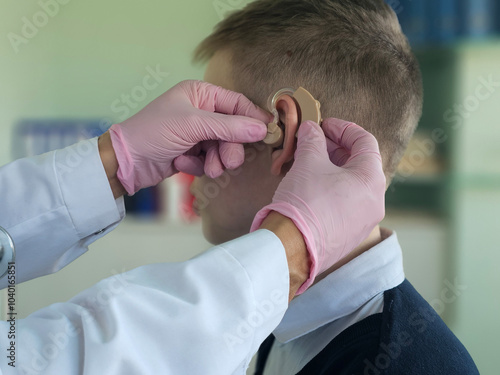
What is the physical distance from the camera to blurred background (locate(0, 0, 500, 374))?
108 inches

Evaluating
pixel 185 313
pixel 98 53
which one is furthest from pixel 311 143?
pixel 98 53

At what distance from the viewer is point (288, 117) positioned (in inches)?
38.1

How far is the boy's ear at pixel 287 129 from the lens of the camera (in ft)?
3.19

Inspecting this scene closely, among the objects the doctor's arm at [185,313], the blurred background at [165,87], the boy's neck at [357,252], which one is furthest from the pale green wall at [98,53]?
the doctor's arm at [185,313]

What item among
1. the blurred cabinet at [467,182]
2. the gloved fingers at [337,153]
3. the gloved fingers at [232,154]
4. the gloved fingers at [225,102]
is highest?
the gloved fingers at [225,102]

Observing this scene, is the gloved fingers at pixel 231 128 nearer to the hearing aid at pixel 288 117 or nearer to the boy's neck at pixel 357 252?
the hearing aid at pixel 288 117

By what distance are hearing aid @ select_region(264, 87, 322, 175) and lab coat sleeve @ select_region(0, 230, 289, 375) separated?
0.97 feet

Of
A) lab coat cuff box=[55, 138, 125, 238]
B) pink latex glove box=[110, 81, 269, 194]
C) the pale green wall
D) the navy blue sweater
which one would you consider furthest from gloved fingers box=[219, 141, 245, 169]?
the pale green wall

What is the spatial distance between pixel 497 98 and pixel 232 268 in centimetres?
248

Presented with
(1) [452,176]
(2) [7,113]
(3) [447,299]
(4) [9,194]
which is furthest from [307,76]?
(2) [7,113]

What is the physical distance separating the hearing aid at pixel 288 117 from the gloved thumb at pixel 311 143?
2 cm

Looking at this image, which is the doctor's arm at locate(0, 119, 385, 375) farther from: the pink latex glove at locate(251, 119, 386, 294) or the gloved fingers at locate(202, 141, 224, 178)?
A: the gloved fingers at locate(202, 141, 224, 178)

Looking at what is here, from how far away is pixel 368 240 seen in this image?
1064mm

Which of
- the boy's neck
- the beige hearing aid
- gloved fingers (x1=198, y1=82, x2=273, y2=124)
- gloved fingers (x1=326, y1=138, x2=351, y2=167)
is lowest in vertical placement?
the boy's neck
